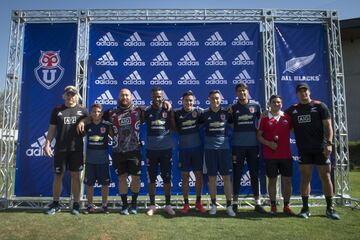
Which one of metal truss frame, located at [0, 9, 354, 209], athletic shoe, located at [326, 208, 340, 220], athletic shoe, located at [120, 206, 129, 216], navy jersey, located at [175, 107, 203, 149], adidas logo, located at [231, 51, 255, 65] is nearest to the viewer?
athletic shoe, located at [326, 208, 340, 220]

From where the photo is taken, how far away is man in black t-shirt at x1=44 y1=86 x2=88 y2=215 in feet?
19.4

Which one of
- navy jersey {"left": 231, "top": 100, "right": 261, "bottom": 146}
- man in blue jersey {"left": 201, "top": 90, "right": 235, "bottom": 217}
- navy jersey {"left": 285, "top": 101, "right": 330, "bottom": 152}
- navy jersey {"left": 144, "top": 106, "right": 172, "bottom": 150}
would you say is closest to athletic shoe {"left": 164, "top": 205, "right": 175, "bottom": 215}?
Answer: man in blue jersey {"left": 201, "top": 90, "right": 235, "bottom": 217}

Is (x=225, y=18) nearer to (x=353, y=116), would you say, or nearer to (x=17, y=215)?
(x=17, y=215)

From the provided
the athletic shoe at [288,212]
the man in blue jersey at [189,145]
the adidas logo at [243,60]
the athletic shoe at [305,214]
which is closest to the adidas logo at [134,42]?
the man in blue jersey at [189,145]

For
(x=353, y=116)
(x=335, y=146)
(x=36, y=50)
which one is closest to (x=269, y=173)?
(x=335, y=146)

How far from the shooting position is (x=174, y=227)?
4.89 metres

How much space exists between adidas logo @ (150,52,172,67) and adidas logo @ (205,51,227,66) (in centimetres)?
87

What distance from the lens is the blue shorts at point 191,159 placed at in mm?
6004

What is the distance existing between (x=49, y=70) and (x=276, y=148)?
5009 mm

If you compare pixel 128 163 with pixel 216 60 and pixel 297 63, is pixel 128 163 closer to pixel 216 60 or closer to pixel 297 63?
pixel 216 60

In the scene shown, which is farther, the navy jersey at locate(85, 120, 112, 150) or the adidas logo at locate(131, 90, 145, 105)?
the adidas logo at locate(131, 90, 145, 105)

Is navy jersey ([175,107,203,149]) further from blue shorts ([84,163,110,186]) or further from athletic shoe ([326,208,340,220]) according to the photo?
athletic shoe ([326,208,340,220])

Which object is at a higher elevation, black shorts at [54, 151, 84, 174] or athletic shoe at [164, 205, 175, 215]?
black shorts at [54, 151, 84, 174]

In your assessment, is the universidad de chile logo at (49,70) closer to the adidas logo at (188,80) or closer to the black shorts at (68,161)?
the black shorts at (68,161)
